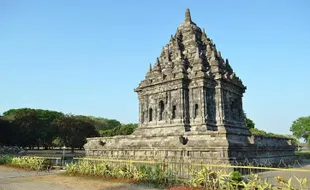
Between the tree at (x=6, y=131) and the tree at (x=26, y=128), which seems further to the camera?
the tree at (x=26, y=128)

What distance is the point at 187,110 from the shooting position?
2620 cm

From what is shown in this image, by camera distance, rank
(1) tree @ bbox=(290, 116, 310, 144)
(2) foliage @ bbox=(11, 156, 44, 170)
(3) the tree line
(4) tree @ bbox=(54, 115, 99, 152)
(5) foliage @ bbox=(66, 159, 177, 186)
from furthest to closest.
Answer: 1. (1) tree @ bbox=(290, 116, 310, 144)
2. (4) tree @ bbox=(54, 115, 99, 152)
3. (3) the tree line
4. (2) foliage @ bbox=(11, 156, 44, 170)
5. (5) foliage @ bbox=(66, 159, 177, 186)

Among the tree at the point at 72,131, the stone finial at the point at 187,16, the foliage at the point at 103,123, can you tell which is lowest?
the tree at the point at 72,131

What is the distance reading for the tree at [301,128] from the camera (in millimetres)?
70938

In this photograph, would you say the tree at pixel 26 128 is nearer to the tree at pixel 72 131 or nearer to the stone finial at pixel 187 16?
Result: the tree at pixel 72 131

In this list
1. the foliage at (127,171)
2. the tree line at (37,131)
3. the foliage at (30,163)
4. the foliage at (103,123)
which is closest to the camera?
the foliage at (127,171)

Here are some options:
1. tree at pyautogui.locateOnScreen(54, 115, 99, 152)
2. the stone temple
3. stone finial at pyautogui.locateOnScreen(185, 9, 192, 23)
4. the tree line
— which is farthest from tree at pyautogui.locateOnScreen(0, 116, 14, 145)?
stone finial at pyautogui.locateOnScreen(185, 9, 192, 23)

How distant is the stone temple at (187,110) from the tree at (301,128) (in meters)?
49.0

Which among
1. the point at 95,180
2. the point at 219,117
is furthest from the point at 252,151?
the point at 95,180

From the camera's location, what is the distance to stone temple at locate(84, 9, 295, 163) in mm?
21062

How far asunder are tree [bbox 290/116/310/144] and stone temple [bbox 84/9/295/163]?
48962 mm

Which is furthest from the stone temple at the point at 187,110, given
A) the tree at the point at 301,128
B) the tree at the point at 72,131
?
the tree at the point at 301,128

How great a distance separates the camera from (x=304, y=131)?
71688 mm

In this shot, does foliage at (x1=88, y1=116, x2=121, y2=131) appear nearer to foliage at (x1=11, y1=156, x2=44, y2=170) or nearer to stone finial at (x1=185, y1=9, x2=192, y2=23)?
stone finial at (x1=185, y1=9, x2=192, y2=23)
